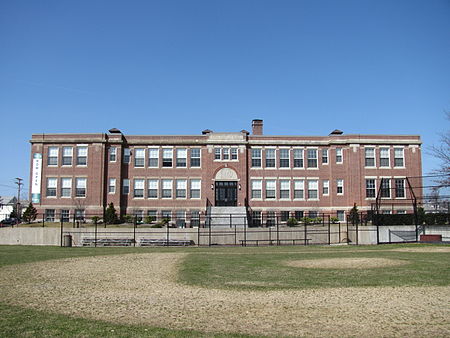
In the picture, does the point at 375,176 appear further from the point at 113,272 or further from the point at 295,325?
the point at 295,325

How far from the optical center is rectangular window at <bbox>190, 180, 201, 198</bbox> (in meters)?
49.6

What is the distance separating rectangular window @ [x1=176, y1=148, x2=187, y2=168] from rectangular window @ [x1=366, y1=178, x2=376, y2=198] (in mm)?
19782

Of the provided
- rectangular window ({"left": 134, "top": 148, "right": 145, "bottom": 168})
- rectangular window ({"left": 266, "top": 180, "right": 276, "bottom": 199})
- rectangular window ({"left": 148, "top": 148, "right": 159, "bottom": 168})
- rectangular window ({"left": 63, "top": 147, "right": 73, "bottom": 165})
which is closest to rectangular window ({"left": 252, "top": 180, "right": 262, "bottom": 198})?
rectangular window ({"left": 266, "top": 180, "right": 276, "bottom": 199})

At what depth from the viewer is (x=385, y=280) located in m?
14.7

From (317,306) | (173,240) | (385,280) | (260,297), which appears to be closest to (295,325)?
(317,306)

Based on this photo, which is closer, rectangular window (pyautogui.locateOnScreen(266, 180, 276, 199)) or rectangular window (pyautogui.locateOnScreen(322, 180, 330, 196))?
rectangular window (pyautogui.locateOnScreen(266, 180, 276, 199))

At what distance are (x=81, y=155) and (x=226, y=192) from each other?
16.0 m

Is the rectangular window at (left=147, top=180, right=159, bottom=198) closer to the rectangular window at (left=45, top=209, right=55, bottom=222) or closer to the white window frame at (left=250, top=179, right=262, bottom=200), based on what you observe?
the rectangular window at (left=45, top=209, right=55, bottom=222)

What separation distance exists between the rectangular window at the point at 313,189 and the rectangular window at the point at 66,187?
25.6 m

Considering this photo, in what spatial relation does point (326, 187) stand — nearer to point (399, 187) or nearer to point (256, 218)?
point (399, 187)

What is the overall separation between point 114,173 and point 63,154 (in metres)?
5.91

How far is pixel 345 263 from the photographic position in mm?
19734

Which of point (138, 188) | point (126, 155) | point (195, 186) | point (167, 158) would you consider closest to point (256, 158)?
point (195, 186)

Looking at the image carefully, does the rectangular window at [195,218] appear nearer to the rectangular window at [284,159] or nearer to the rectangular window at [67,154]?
the rectangular window at [284,159]
